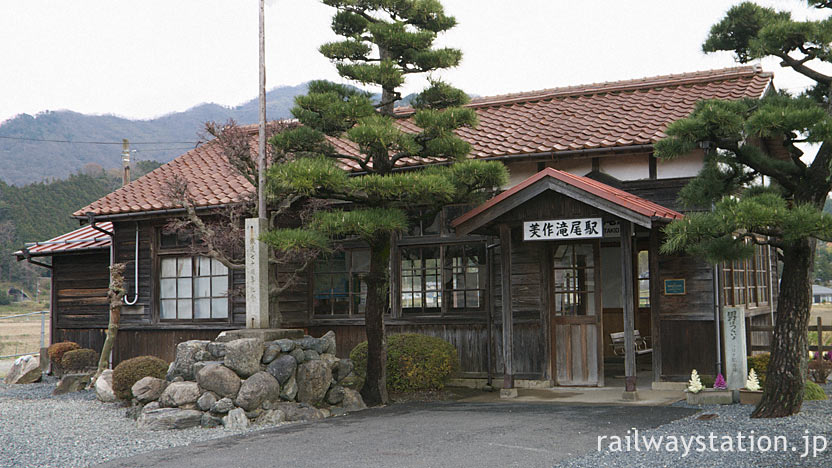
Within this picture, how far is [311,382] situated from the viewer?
379 inches

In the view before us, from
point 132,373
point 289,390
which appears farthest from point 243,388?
point 132,373

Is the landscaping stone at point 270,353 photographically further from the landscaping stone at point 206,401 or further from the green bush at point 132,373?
the green bush at point 132,373

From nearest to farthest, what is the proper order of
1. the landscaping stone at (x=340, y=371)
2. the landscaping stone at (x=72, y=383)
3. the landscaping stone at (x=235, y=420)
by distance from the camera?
the landscaping stone at (x=235, y=420)
the landscaping stone at (x=340, y=371)
the landscaping stone at (x=72, y=383)

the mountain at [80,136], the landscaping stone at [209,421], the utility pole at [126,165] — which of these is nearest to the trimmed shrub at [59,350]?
the utility pole at [126,165]

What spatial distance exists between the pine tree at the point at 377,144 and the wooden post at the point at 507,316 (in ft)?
2.42

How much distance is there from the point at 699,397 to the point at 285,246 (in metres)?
5.24

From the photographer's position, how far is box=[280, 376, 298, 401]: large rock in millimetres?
9422

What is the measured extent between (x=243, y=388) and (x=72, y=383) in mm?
5811

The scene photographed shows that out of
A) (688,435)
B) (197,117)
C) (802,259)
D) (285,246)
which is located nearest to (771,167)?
(802,259)

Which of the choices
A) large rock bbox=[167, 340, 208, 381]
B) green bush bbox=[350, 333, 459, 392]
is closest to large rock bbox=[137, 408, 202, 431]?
large rock bbox=[167, 340, 208, 381]

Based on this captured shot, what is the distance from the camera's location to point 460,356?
1201 centimetres

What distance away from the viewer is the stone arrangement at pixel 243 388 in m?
8.95

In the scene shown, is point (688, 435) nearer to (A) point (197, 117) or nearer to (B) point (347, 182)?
(B) point (347, 182)

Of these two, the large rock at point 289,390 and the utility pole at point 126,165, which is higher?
the utility pole at point 126,165
